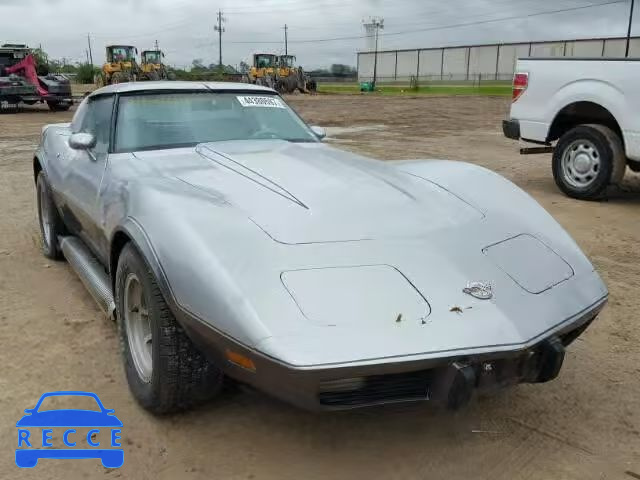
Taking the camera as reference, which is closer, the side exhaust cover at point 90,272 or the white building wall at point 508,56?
the side exhaust cover at point 90,272

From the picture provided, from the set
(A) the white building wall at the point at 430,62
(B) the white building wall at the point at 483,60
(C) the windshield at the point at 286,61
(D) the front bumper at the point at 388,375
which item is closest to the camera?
(D) the front bumper at the point at 388,375

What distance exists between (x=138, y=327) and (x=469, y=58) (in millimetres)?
64904

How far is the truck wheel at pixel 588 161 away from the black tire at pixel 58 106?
67.0 ft

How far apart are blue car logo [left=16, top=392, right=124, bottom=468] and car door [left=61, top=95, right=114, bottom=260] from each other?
91cm

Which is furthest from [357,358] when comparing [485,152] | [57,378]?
[485,152]

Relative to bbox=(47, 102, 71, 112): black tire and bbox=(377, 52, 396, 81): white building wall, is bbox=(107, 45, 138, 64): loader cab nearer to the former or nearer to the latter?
bbox=(47, 102, 71, 112): black tire

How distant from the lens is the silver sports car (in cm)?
203

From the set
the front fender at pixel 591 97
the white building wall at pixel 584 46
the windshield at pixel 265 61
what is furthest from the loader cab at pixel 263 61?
the front fender at pixel 591 97

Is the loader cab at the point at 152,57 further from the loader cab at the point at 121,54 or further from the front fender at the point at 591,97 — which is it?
the front fender at the point at 591,97

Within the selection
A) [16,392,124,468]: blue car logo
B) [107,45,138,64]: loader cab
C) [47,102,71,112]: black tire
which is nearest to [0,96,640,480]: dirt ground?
[16,392,124,468]: blue car logo

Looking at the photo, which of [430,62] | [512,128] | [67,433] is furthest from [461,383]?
[430,62]

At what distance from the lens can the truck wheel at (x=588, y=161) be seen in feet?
22.5

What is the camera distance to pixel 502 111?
73.7ft

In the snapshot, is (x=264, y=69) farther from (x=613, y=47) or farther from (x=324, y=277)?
(x=324, y=277)
